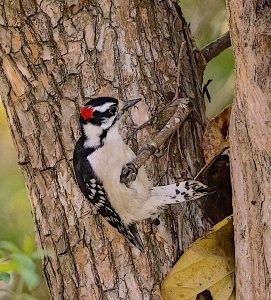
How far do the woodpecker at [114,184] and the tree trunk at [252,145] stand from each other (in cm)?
25

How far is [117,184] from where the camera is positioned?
8.25 ft

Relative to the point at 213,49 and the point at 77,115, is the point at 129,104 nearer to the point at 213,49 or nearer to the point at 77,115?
the point at 77,115

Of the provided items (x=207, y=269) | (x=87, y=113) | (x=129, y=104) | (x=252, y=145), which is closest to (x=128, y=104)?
(x=129, y=104)

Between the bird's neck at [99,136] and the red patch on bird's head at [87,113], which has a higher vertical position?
the red patch on bird's head at [87,113]

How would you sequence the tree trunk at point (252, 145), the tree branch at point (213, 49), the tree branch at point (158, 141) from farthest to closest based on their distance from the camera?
the tree branch at point (213, 49) → the tree branch at point (158, 141) → the tree trunk at point (252, 145)

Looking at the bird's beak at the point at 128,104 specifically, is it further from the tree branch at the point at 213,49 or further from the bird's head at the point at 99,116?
the tree branch at the point at 213,49

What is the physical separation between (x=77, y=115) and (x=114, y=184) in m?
0.24

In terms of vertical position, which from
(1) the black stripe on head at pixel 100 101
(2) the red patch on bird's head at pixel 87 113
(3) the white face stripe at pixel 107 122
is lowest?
(3) the white face stripe at pixel 107 122

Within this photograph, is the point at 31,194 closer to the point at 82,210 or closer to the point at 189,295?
the point at 82,210

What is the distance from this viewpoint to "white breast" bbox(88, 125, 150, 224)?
98.9 inches

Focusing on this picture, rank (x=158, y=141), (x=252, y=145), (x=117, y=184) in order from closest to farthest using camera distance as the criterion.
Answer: (x=252, y=145) → (x=158, y=141) → (x=117, y=184)

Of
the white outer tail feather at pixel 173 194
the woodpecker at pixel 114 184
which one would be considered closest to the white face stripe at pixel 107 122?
the woodpecker at pixel 114 184

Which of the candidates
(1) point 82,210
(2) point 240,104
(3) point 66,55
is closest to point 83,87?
(3) point 66,55

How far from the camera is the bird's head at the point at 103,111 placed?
8.03ft
